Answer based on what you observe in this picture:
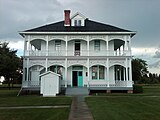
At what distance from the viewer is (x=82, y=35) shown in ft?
106

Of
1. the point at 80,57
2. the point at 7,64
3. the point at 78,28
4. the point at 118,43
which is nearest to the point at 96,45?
the point at 78,28

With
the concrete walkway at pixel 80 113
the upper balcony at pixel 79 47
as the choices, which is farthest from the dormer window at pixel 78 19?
the concrete walkway at pixel 80 113

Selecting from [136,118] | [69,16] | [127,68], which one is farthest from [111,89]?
[136,118]

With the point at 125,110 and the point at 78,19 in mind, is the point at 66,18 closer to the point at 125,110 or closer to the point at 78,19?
the point at 78,19

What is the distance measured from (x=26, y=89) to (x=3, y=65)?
4.31m

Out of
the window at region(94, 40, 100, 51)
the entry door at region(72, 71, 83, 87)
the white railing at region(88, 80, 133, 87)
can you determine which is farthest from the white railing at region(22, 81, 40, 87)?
the window at region(94, 40, 100, 51)

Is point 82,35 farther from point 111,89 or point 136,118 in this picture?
point 136,118

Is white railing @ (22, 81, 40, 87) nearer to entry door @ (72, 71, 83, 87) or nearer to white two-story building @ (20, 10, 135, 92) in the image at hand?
white two-story building @ (20, 10, 135, 92)

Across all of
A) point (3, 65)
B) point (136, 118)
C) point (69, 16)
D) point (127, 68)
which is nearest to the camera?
point (136, 118)

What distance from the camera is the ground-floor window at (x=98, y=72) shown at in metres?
32.7

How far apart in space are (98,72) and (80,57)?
378 cm

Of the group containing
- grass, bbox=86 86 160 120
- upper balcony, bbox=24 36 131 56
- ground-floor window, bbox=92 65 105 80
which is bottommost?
grass, bbox=86 86 160 120

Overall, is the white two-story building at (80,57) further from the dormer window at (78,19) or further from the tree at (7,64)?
the tree at (7,64)

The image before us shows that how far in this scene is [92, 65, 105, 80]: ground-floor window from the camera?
32656 mm
